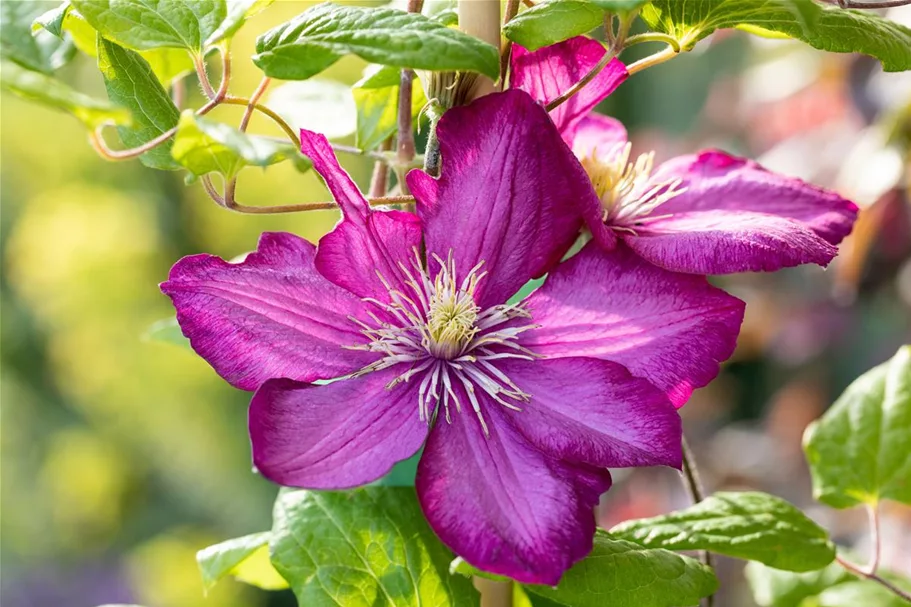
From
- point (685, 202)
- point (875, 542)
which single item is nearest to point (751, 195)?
point (685, 202)

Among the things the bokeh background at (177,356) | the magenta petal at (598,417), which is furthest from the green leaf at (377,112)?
the bokeh background at (177,356)

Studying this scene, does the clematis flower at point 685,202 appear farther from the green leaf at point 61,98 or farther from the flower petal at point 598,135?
the green leaf at point 61,98

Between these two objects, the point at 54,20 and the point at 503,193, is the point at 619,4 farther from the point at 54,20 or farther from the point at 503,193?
the point at 54,20

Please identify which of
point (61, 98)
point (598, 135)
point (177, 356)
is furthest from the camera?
point (177, 356)

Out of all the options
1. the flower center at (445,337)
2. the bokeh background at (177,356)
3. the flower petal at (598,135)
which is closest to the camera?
the flower center at (445,337)

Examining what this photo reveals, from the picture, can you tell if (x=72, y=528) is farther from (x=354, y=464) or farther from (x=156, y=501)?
(x=354, y=464)

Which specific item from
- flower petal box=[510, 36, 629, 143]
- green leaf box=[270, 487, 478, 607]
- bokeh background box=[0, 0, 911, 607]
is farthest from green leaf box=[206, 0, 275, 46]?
bokeh background box=[0, 0, 911, 607]
